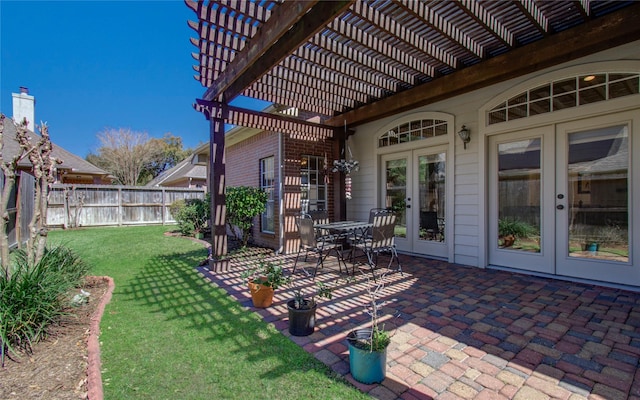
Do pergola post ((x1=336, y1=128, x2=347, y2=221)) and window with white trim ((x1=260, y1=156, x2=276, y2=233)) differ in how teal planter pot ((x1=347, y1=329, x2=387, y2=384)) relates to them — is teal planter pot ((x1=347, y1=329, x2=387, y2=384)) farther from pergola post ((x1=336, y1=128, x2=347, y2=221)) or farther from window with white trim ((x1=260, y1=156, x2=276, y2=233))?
window with white trim ((x1=260, y1=156, x2=276, y2=233))

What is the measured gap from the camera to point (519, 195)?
445 cm

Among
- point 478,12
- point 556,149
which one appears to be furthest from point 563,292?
point 478,12

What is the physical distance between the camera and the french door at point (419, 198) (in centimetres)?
541

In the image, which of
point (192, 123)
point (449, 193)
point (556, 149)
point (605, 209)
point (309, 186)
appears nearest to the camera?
point (605, 209)

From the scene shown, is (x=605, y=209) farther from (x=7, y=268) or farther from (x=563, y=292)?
(x=7, y=268)

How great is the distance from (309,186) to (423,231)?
270cm

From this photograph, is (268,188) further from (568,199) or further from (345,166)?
(568,199)

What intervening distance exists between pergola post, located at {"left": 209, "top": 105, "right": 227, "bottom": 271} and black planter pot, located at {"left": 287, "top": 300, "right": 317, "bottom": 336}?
2683mm

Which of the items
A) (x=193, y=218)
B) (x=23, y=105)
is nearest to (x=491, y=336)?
(x=193, y=218)

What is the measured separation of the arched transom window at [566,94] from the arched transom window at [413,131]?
2.85 feet

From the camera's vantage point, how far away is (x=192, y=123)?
1238 inches

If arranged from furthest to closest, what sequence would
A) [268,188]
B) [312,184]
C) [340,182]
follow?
[268,188]
[312,184]
[340,182]

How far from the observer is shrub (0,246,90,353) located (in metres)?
2.34

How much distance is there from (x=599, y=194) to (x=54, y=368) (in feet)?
19.2
